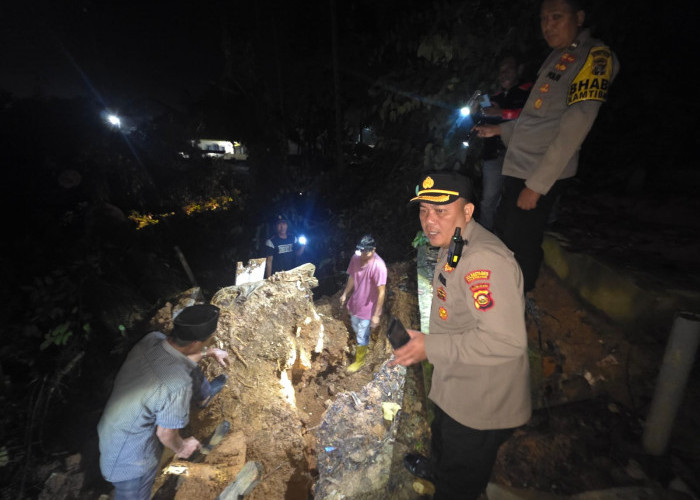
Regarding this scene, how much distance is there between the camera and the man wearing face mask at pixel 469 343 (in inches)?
55.2

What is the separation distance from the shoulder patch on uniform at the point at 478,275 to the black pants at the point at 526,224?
123 centimetres

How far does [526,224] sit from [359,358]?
371 centimetres

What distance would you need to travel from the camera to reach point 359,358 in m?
5.21

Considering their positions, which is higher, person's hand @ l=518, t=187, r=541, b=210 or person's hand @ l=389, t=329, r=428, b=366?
person's hand @ l=518, t=187, r=541, b=210

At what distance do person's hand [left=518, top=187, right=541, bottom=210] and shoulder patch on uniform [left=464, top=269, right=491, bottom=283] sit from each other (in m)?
1.06

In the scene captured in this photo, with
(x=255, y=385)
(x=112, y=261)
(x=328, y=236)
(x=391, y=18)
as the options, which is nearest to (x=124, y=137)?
(x=112, y=261)

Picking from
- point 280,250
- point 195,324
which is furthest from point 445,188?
point 280,250

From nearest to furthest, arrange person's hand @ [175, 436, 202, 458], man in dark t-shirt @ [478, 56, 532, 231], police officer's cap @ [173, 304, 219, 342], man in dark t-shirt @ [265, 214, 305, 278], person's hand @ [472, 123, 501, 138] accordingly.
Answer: police officer's cap @ [173, 304, 219, 342] < person's hand @ [175, 436, 202, 458] < person's hand @ [472, 123, 501, 138] < man in dark t-shirt @ [478, 56, 532, 231] < man in dark t-shirt @ [265, 214, 305, 278]

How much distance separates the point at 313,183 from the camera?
12.0 metres

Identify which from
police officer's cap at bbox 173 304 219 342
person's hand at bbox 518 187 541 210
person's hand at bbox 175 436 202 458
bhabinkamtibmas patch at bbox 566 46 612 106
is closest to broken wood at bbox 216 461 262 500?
person's hand at bbox 175 436 202 458

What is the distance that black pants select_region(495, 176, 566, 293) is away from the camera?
2326 mm

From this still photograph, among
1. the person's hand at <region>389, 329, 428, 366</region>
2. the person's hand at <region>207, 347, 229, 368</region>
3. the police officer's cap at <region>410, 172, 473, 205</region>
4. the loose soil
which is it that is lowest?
the person's hand at <region>207, 347, 229, 368</region>

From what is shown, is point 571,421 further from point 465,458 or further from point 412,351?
point 412,351

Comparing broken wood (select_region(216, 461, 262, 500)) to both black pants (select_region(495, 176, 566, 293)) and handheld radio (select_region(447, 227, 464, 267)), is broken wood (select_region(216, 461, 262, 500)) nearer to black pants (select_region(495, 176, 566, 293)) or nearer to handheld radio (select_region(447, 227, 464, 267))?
handheld radio (select_region(447, 227, 464, 267))
